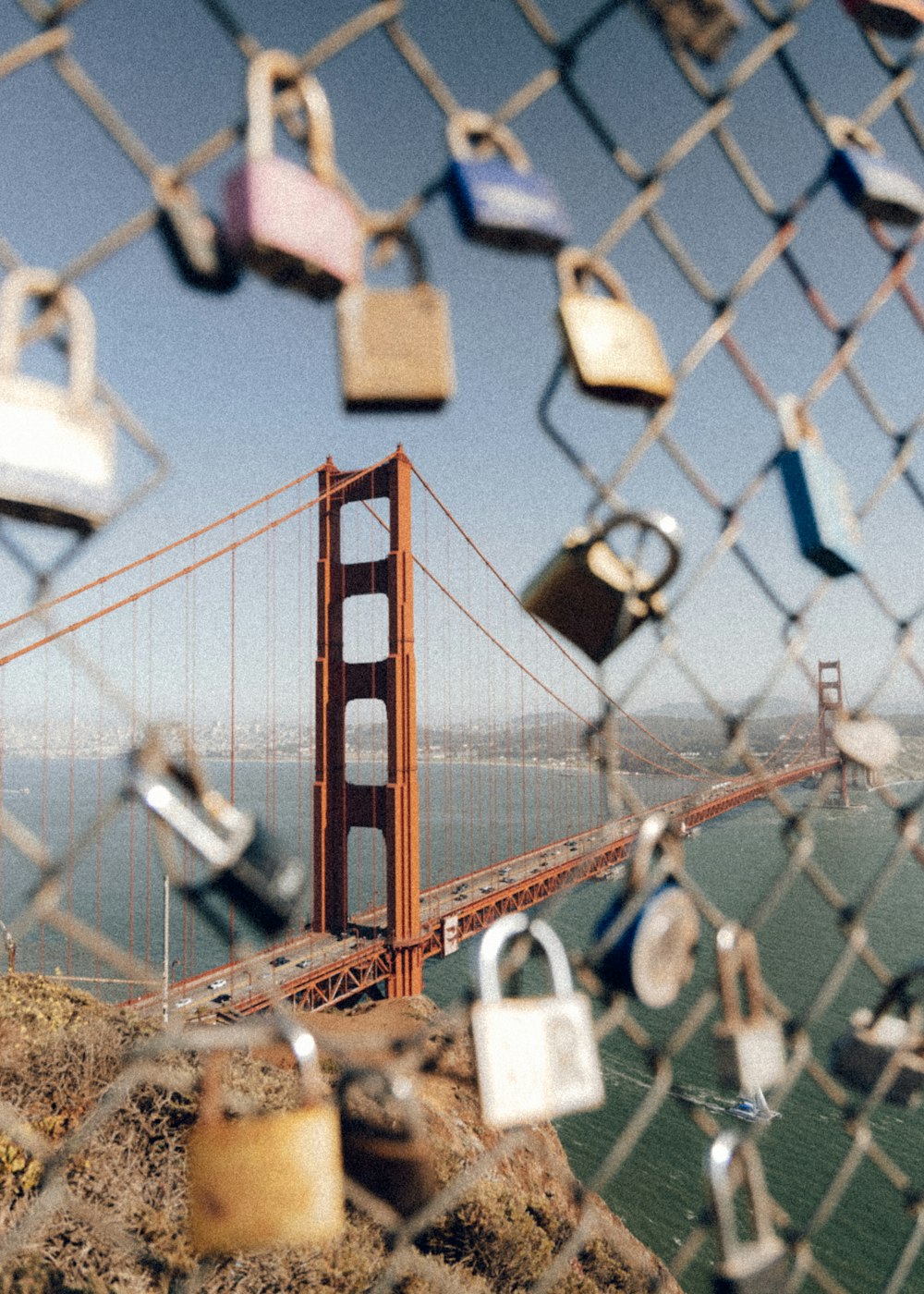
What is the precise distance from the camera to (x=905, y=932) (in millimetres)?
23188

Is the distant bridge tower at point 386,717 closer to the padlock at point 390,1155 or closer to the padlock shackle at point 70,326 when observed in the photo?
the padlock at point 390,1155

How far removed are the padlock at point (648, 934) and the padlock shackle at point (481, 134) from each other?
560 millimetres

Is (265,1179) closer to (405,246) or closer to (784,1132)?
(405,246)

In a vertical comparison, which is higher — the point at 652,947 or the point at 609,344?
the point at 609,344

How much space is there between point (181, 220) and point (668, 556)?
429mm

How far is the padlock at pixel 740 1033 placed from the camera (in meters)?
0.80

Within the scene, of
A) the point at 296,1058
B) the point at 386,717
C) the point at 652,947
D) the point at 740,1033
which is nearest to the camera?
the point at 296,1058

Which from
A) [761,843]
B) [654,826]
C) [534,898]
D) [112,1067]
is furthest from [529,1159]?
[761,843]

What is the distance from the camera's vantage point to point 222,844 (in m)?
0.54

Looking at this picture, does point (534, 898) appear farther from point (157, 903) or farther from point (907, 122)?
point (157, 903)

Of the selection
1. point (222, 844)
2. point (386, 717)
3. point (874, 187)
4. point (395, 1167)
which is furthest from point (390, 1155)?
point (386, 717)

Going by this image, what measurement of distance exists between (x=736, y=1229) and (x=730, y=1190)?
0.05 metres

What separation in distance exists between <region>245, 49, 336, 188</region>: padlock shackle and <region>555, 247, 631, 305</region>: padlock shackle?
20 cm

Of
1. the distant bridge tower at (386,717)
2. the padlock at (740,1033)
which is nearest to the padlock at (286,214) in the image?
the padlock at (740,1033)
